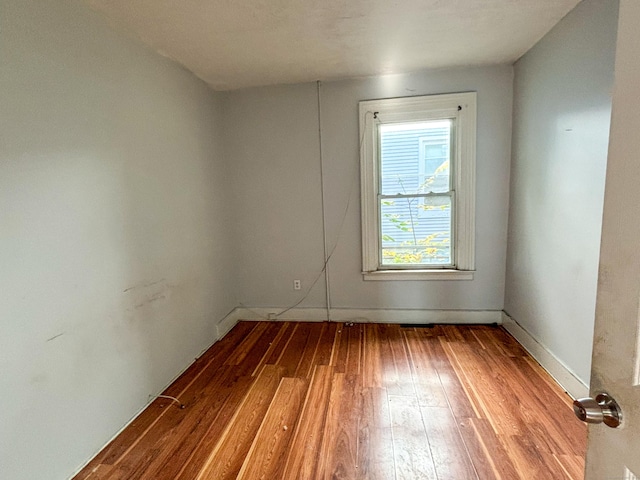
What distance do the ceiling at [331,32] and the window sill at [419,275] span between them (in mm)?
1839

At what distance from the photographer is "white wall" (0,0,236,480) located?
54.1 inches

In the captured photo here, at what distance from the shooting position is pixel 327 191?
323cm

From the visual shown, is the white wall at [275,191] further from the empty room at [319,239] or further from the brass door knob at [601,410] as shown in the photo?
the brass door knob at [601,410]

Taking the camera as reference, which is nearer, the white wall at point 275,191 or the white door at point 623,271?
the white door at point 623,271

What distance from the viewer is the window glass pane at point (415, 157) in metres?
3.04

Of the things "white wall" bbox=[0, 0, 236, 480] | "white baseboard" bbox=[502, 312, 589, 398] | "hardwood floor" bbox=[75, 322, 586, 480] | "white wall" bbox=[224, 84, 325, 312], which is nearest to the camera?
"white wall" bbox=[0, 0, 236, 480]

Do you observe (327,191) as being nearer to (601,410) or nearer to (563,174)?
(563,174)

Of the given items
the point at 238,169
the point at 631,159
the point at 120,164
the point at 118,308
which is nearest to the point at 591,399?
the point at 631,159

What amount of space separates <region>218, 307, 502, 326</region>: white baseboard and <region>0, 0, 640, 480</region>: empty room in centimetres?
2

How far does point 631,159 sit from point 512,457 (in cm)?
166

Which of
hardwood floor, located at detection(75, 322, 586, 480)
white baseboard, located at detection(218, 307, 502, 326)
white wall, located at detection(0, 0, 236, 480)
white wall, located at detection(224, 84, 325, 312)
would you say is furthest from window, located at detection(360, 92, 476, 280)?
white wall, located at detection(0, 0, 236, 480)

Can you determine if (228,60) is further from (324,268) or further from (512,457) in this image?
(512,457)

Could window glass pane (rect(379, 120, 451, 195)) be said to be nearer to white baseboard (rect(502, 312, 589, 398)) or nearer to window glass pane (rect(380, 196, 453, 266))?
window glass pane (rect(380, 196, 453, 266))

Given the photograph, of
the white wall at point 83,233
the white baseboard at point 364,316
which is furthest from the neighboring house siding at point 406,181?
the white wall at point 83,233
